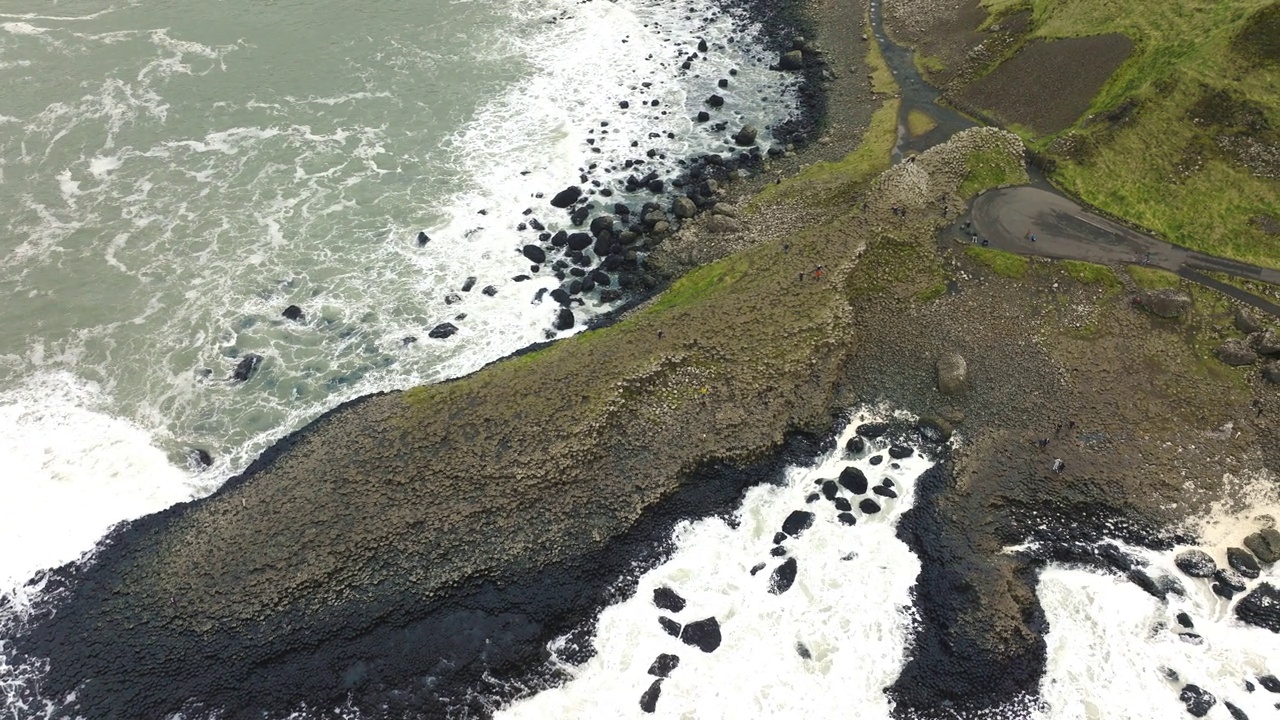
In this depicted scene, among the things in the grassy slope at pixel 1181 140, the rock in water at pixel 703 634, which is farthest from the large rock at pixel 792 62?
the rock in water at pixel 703 634

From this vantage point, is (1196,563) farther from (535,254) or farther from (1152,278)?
(535,254)

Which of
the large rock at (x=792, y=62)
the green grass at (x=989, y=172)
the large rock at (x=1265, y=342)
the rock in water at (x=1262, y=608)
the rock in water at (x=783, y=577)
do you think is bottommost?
the rock in water at (x=783, y=577)

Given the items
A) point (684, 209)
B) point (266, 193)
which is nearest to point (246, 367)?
point (266, 193)

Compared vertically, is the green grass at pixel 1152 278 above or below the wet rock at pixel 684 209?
above

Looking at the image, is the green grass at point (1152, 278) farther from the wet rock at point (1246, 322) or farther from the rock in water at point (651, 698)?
the rock in water at point (651, 698)

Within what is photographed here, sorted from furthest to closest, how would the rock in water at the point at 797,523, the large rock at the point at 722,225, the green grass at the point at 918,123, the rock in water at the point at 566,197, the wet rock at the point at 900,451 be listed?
the green grass at the point at 918,123 < the rock in water at the point at 566,197 < the large rock at the point at 722,225 < the wet rock at the point at 900,451 < the rock in water at the point at 797,523

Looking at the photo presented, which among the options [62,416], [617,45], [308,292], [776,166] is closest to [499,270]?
[308,292]

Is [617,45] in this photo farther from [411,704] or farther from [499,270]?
[411,704]
